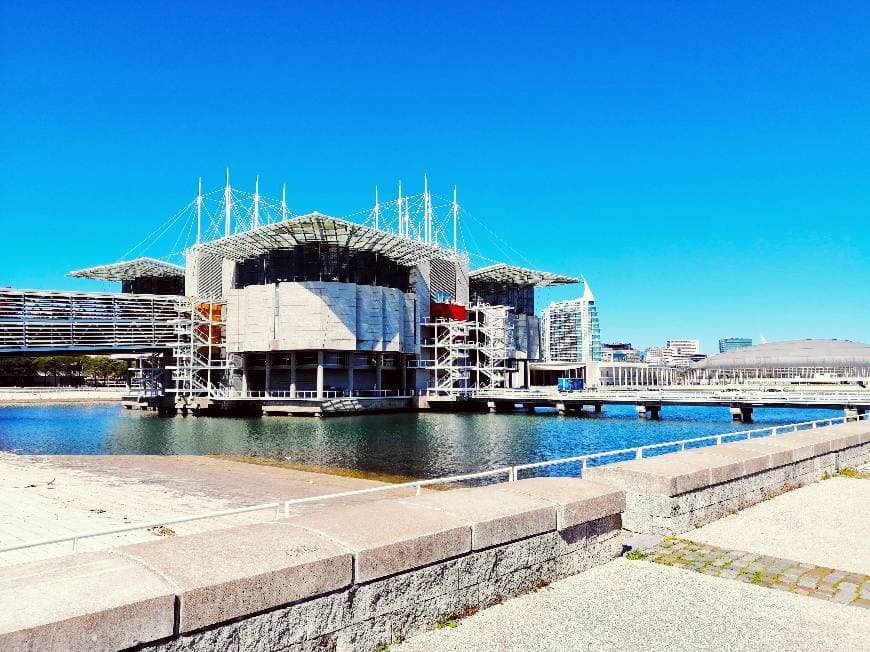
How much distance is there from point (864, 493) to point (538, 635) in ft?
32.9

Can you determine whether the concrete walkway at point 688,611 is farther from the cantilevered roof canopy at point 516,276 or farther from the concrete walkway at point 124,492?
the cantilevered roof canopy at point 516,276

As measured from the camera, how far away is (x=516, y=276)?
124812mm

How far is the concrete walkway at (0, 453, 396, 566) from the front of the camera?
57.7 ft

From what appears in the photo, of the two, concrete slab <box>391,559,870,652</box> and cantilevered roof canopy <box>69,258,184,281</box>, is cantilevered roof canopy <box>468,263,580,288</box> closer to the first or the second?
cantilevered roof canopy <box>69,258,184,281</box>

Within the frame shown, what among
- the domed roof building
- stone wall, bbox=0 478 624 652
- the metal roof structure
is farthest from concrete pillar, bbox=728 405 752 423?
the metal roof structure

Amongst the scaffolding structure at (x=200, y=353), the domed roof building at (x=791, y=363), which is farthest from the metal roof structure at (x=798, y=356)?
the scaffolding structure at (x=200, y=353)

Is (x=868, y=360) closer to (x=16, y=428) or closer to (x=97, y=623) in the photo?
(x=16, y=428)

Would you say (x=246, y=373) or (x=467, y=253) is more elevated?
(x=467, y=253)

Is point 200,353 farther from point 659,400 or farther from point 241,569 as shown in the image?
point 241,569

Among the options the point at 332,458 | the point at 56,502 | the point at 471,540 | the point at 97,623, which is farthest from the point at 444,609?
the point at 332,458

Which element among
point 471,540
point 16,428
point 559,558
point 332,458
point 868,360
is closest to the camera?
point 471,540

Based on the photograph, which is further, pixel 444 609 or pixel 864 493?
pixel 864 493

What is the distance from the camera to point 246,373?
97375 millimetres

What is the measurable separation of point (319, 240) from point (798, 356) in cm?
14476
